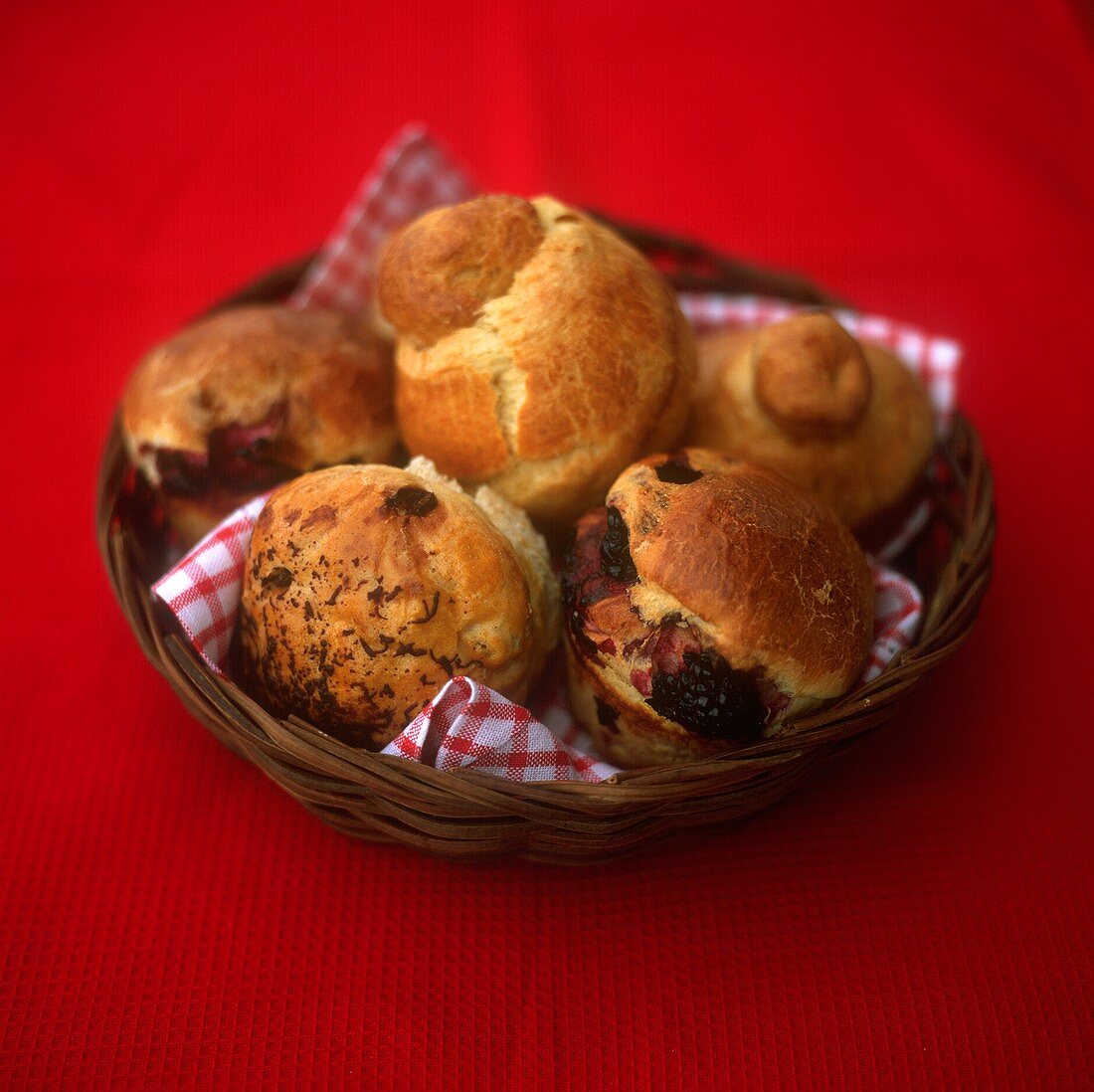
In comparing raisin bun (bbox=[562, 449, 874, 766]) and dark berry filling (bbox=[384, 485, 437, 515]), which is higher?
dark berry filling (bbox=[384, 485, 437, 515])

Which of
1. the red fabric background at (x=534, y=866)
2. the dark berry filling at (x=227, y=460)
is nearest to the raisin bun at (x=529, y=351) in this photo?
the dark berry filling at (x=227, y=460)

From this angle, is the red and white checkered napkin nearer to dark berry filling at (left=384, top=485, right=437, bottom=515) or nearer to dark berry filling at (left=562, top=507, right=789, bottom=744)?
dark berry filling at (left=562, top=507, right=789, bottom=744)

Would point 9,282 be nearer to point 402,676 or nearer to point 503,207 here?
point 503,207

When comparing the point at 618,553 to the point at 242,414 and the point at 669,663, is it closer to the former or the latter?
the point at 669,663

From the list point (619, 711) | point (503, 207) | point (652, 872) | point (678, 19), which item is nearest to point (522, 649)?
point (619, 711)

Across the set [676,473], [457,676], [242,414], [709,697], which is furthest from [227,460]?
[709,697]

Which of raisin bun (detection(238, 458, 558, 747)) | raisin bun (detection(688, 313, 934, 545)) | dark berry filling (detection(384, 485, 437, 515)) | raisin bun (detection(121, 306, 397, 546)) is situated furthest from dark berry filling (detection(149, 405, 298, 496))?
raisin bun (detection(688, 313, 934, 545))
